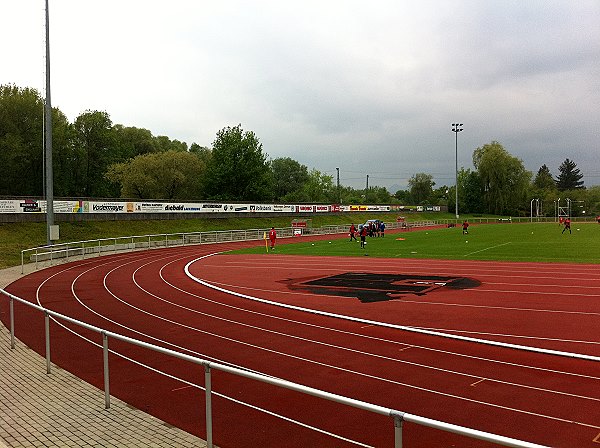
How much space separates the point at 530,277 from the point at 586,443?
50.7 feet

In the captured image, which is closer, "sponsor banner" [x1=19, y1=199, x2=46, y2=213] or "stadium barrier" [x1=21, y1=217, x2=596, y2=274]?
"stadium barrier" [x1=21, y1=217, x2=596, y2=274]

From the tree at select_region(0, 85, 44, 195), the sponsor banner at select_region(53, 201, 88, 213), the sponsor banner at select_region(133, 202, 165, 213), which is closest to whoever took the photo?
the sponsor banner at select_region(53, 201, 88, 213)

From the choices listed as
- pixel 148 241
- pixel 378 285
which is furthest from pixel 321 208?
pixel 378 285

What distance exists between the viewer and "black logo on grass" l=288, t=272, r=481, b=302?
17.3 m

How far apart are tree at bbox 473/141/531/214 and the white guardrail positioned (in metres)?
26.9

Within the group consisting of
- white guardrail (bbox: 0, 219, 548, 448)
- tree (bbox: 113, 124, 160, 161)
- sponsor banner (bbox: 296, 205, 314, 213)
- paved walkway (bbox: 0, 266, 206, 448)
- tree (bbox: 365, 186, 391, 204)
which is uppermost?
tree (bbox: 113, 124, 160, 161)

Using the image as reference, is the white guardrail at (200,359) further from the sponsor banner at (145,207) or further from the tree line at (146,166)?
the tree line at (146,166)

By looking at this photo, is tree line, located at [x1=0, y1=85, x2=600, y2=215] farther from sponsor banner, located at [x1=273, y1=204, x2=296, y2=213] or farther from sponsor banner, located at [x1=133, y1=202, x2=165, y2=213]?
sponsor banner, located at [x1=133, y1=202, x2=165, y2=213]

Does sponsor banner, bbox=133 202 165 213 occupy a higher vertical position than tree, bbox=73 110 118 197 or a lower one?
lower

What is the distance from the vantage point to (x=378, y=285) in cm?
1914

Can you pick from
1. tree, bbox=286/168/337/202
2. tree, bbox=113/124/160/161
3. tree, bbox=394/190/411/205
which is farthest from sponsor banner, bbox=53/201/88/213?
tree, bbox=394/190/411/205

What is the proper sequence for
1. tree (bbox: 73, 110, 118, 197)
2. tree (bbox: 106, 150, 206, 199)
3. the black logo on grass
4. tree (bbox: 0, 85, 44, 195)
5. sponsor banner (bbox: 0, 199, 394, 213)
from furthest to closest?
1. tree (bbox: 73, 110, 118, 197)
2. tree (bbox: 106, 150, 206, 199)
3. tree (bbox: 0, 85, 44, 195)
4. sponsor banner (bbox: 0, 199, 394, 213)
5. the black logo on grass

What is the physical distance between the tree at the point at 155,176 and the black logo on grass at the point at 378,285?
158ft

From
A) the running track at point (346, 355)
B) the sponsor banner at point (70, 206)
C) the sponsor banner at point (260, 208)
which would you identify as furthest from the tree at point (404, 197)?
the running track at point (346, 355)
